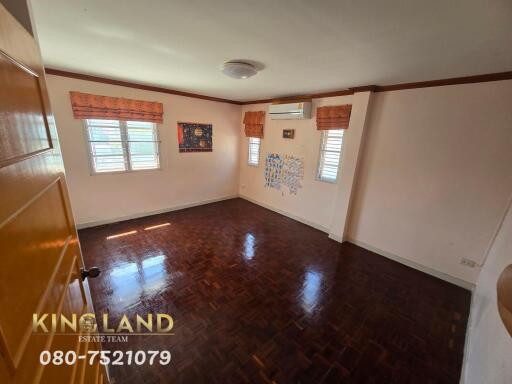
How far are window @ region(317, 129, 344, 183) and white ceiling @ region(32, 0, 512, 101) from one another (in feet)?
3.22

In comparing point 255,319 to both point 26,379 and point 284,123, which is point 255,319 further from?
point 284,123

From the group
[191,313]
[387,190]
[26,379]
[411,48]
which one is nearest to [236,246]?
[191,313]

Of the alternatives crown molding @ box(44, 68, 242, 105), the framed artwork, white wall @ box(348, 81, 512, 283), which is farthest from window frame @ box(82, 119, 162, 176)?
white wall @ box(348, 81, 512, 283)

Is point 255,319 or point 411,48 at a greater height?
point 411,48

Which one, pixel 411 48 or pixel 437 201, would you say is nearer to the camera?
pixel 411 48

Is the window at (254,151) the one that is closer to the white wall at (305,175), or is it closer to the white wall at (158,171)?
the white wall at (305,175)

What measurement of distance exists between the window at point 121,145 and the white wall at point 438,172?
3572 millimetres

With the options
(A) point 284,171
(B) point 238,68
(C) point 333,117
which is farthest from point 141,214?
(C) point 333,117

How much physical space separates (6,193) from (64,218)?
1.61ft

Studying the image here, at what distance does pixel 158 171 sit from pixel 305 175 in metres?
2.76

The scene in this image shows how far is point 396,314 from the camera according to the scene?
6.49ft

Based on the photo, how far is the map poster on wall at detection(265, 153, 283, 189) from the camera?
4199mm

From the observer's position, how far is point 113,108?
121 inches

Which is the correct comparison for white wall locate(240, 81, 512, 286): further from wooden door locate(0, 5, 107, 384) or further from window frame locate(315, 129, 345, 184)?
wooden door locate(0, 5, 107, 384)
